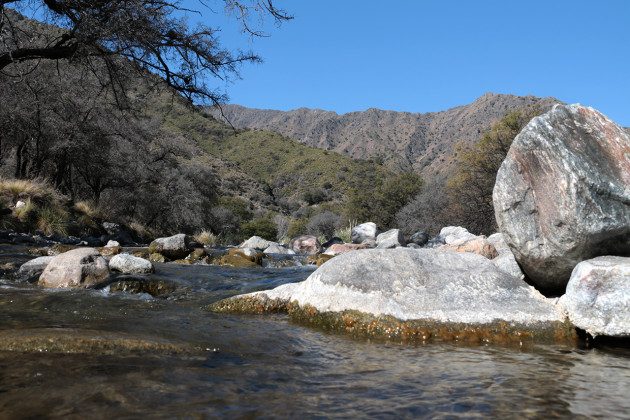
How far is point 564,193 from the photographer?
496cm

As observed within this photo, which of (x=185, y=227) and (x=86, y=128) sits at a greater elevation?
(x=86, y=128)

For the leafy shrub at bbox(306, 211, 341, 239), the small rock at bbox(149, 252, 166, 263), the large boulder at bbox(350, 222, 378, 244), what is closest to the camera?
the small rock at bbox(149, 252, 166, 263)

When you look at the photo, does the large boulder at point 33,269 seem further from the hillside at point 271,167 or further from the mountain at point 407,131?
the mountain at point 407,131

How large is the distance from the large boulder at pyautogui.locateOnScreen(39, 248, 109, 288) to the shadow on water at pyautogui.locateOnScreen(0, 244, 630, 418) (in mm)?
2628

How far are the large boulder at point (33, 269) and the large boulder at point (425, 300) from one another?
5009mm

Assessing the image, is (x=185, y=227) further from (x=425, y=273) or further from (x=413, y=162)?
(x=413, y=162)

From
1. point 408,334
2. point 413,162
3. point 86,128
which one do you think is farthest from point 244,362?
point 413,162

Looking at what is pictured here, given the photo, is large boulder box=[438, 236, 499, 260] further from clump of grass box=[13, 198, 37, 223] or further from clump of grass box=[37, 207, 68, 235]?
clump of grass box=[13, 198, 37, 223]

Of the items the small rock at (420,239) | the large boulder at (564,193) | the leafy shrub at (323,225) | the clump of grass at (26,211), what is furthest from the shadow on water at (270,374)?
the leafy shrub at (323,225)

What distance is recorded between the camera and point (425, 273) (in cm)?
526

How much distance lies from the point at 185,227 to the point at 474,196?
16.9 meters

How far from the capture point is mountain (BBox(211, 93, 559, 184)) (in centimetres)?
10719

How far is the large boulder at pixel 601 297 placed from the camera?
4.33 metres

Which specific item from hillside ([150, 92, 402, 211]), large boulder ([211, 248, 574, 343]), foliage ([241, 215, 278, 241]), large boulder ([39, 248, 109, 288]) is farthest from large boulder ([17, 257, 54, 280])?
hillside ([150, 92, 402, 211])
